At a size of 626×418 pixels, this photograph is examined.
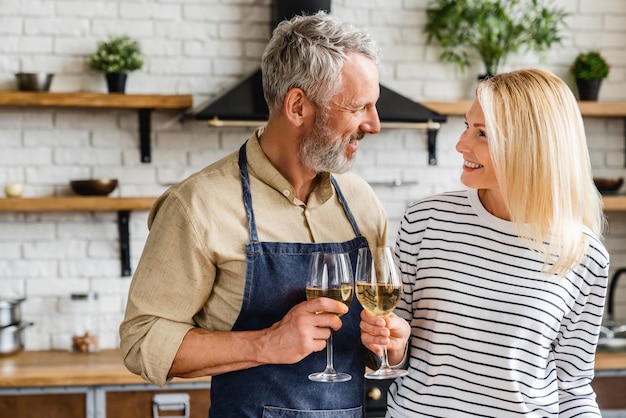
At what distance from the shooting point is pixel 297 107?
6.03 ft

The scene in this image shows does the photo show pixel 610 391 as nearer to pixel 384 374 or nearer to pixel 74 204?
pixel 384 374

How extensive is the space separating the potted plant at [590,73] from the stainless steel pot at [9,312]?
2.76 metres

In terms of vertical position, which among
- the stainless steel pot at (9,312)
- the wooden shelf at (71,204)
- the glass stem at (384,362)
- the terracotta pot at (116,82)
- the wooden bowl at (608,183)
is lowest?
the stainless steel pot at (9,312)

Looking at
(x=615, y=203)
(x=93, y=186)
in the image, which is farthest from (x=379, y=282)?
(x=615, y=203)

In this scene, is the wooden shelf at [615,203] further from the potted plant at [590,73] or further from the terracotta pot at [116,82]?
the terracotta pot at [116,82]

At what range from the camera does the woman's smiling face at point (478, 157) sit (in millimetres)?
1651

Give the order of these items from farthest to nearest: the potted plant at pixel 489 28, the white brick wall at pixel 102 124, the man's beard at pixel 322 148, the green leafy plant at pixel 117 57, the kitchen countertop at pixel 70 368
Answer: the potted plant at pixel 489 28, the white brick wall at pixel 102 124, the green leafy plant at pixel 117 57, the kitchen countertop at pixel 70 368, the man's beard at pixel 322 148

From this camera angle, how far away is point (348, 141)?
1829 millimetres

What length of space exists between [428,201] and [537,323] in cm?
37

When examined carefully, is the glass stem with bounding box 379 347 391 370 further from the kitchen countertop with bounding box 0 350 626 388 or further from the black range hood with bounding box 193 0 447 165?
the black range hood with bounding box 193 0 447 165

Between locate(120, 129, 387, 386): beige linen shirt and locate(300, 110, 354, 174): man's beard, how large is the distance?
8 cm

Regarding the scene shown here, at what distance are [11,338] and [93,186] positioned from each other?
730mm

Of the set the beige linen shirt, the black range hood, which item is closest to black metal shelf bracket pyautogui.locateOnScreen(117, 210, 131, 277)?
the black range hood

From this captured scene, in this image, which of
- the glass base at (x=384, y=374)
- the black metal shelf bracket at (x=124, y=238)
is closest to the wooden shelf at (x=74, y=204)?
the black metal shelf bracket at (x=124, y=238)
